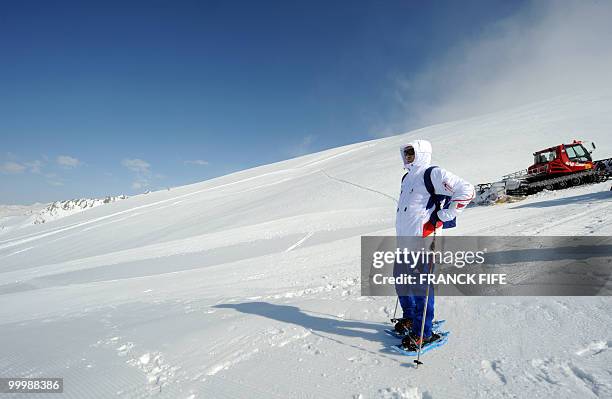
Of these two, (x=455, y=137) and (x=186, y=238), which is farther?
(x=455, y=137)

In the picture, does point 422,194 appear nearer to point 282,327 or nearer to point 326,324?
point 326,324

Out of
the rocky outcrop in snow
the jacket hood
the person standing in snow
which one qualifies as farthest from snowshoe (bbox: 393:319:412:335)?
the rocky outcrop in snow

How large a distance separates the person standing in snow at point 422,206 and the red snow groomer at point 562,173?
12.9 metres

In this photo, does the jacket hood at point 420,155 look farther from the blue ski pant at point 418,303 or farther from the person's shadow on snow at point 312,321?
the person's shadow on snow at point 312,321

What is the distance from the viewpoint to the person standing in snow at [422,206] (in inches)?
118

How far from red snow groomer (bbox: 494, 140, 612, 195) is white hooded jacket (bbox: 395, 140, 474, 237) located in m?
12.9

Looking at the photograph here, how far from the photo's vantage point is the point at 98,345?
366 cm

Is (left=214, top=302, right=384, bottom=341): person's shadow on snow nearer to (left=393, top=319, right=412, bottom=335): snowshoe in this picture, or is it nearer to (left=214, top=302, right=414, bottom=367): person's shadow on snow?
(left=214, top=302, right=414, bottom=367): person's shadow on snow

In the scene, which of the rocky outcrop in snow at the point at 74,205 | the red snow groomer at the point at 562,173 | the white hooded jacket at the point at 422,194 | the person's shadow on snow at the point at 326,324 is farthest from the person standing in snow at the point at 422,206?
the rocky outcrop in snow at the point at 74,205

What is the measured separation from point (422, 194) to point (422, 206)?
123 millimetres

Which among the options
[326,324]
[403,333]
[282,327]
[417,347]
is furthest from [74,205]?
[417,347]

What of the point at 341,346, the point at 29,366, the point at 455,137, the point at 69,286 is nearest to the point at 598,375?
the point at 341,346

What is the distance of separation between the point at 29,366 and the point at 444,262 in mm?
6034

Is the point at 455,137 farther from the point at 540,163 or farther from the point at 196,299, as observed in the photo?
the point at 196,299
